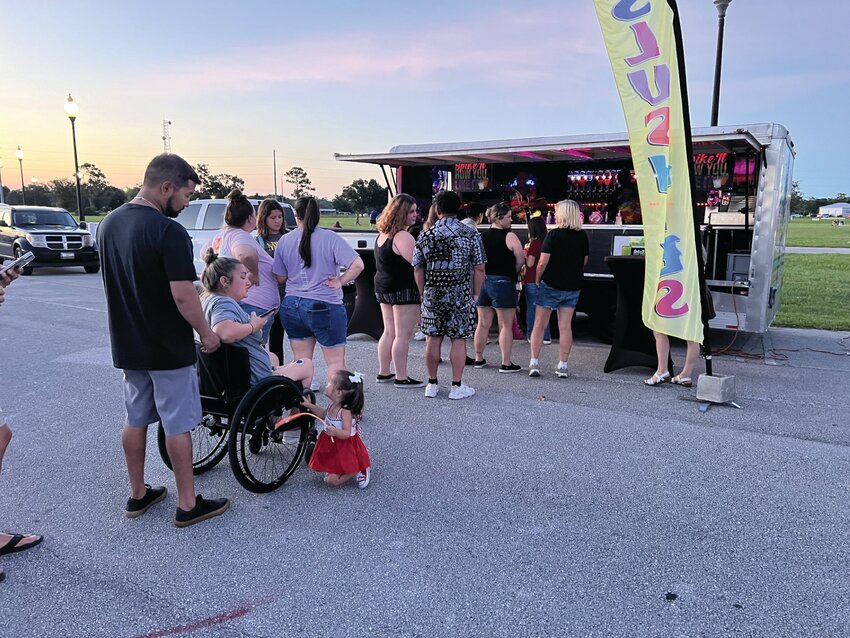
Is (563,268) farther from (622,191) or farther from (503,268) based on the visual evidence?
(622,191)

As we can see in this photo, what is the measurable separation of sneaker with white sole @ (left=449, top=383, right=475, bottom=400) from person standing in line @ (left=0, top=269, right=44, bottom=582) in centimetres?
322

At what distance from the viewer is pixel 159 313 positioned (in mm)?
2914

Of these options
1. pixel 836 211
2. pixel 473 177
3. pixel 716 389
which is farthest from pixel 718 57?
pixel 836 211

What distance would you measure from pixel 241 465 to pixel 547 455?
2.02 m

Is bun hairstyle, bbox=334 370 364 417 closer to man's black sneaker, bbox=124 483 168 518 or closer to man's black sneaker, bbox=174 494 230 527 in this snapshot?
man's black sneaker, bbox=174 494 230 527

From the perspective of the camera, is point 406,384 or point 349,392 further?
point 406,384

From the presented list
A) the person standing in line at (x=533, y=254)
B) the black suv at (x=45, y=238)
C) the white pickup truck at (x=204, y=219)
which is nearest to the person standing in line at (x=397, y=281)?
A: the person standing in line at (x=533, y=254)

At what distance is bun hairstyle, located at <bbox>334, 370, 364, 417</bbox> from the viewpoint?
3.56 meters

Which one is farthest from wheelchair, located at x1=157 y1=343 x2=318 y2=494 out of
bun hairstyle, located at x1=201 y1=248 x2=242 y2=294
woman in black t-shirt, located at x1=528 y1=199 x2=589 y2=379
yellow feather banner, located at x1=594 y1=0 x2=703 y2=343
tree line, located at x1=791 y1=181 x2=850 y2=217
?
tree line, located at x1=791 y1=181 x2=850 y2=217

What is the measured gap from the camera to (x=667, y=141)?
16.1 ft

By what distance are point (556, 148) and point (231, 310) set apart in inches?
221

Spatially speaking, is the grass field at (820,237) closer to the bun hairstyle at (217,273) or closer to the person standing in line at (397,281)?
the person standing in line at (397,281)

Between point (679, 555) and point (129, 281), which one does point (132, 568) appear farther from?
point (679, 555)

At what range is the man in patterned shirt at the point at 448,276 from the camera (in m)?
5.08
